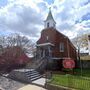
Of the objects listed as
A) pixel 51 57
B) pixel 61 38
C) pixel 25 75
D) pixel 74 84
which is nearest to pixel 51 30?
pixel 61 38

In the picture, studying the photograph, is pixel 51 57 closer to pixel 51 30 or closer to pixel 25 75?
pixel 51 30

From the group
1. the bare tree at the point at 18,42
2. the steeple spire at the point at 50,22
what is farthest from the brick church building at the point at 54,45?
the bare tree at the point at 18,42

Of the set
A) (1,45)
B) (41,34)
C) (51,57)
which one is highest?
(41,34)

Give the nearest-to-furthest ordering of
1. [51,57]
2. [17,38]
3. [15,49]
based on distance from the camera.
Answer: [15,49] < [51,57] < [17,38]

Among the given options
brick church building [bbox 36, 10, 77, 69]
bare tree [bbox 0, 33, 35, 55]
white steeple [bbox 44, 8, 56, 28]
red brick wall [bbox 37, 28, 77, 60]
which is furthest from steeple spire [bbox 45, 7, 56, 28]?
bare tree [bbox 0, 33, 35, 55]

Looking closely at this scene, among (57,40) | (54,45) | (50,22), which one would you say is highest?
(50,22)

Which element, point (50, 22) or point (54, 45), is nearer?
point (54, 45)

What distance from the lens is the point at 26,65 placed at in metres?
28.1

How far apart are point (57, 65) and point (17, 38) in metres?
9.48

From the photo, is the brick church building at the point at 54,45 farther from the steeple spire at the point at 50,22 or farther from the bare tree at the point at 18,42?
the bare tree at the point at 18,42

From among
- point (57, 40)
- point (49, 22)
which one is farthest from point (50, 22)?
point (57, 40)

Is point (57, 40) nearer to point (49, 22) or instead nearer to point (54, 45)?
point (54, 45)

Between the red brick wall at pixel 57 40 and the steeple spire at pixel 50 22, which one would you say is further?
the steeple spire at pixel 50 22

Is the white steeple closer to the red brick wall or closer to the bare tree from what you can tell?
the red brick wall
